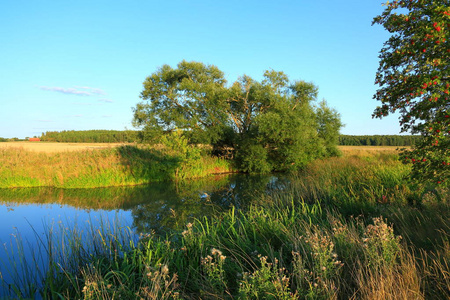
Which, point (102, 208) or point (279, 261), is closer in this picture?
point (279, 261)

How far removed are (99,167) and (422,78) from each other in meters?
17.8

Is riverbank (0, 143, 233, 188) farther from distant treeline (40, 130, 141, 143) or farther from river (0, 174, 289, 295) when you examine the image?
distant treeline (40, 130, 141, 143)

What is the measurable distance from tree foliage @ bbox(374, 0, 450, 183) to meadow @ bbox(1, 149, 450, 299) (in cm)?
115

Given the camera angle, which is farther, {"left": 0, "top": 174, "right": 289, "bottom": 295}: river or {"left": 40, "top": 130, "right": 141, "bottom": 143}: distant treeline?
{"left": 40, "top": 130, "right": 141, "bottom": 143}: distant treeline

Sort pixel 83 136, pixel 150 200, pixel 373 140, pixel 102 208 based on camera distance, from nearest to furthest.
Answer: pixel 102 208
pixel 150 200
pixel 83 136
pixel 373 140

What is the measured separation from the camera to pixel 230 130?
2678 centimetres

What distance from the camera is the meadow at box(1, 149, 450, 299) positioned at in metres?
3.05

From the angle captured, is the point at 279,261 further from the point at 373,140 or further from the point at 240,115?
the point at 373,140

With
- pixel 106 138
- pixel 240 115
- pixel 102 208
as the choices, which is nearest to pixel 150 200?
pixel 102 208

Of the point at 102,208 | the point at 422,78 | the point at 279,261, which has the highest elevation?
the point at 422,78

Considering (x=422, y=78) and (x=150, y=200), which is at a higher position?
(x=422, y=78)

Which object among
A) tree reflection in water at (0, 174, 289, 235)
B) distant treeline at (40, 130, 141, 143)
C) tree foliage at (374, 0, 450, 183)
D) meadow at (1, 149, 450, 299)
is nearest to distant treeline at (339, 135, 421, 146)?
distant treeline at (40, 130, 141, 143)

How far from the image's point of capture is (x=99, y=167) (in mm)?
18391

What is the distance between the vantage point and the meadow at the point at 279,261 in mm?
3051
